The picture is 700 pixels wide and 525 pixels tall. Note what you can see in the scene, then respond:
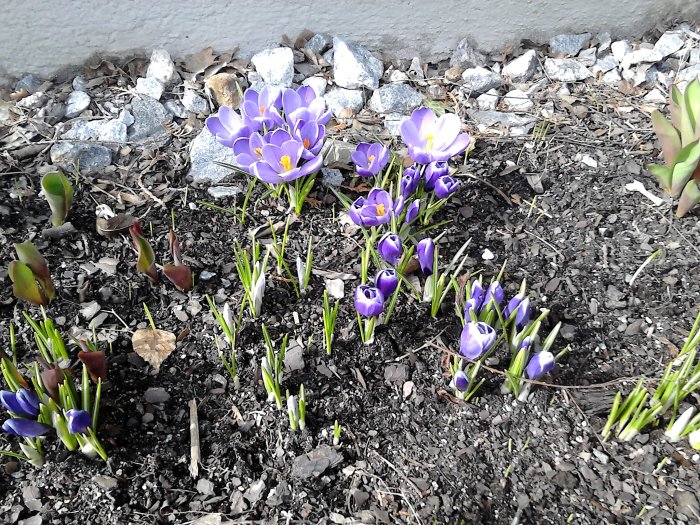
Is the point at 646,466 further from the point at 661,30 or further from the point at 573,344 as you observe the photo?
the point at 661,30

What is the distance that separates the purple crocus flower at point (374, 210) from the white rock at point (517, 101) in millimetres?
938

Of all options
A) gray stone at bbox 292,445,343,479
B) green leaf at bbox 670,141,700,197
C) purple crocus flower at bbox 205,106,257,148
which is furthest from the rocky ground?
purple crocus flower at bbox 205,106,257,148

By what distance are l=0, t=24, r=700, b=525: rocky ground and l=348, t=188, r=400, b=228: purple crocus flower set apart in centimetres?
18

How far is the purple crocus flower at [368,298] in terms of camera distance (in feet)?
5.02

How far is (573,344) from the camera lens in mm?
1710

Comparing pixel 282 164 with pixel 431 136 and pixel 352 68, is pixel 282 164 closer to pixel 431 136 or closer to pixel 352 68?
pixel 431 136

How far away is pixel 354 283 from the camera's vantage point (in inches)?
72.2

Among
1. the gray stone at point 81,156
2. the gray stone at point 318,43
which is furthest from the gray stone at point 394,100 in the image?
the gray stone at point 81,156

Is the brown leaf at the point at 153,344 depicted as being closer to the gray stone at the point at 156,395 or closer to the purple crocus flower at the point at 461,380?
the gray stone at the point at 156,395

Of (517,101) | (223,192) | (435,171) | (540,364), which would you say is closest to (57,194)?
(223,192)

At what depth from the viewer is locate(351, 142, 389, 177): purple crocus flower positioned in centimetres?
187

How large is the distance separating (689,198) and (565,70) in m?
0.82

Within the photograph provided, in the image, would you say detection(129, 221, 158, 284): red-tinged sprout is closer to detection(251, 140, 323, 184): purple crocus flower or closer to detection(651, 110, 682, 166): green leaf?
detection(251, 140, 323, 184): purple crocus flower

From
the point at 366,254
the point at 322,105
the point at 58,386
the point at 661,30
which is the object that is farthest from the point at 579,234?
the point at 58,386
